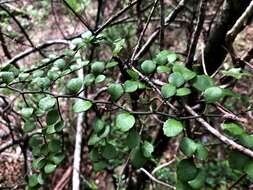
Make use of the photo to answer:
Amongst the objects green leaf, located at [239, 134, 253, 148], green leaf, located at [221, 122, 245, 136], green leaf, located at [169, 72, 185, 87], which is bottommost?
green leaf, located at [239, 134, 253, 148]

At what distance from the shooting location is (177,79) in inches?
28.2

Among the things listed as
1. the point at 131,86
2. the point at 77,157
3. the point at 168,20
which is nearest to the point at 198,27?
the point at 131,86

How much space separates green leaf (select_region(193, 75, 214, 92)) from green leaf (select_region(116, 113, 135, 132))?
0.14 meters

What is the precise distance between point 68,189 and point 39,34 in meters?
1.34

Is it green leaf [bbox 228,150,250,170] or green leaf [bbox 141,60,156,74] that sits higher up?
green leaf [bbox 141,60,156,74]

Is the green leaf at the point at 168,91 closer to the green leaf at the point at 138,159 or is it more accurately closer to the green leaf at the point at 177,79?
the green leaf at the point at 177,79

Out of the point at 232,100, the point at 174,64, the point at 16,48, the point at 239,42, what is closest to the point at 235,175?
the point at 232,100

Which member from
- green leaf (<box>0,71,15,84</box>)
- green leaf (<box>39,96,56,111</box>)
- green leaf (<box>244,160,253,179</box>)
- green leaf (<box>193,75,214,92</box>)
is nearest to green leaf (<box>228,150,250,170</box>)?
green leaf (<box>244,160,253,179</box>)

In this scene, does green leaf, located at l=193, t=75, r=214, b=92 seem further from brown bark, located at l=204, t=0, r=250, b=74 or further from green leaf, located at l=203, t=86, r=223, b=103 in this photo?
brown bark, located at l=204, t=0, r=250, b=74

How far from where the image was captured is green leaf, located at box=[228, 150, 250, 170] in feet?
2.15

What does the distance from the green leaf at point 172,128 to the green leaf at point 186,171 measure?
7 cm

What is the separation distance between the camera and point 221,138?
2.29 ft

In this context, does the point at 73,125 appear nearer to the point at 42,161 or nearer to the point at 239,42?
the point at 42,161

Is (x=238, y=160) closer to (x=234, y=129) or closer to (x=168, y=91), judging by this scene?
(x=234, y=129)
